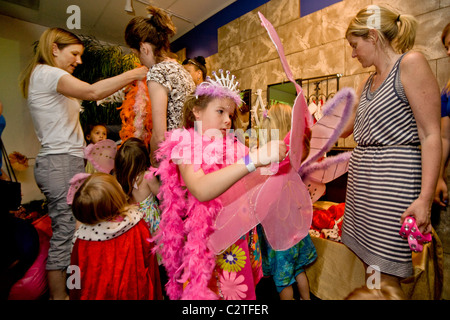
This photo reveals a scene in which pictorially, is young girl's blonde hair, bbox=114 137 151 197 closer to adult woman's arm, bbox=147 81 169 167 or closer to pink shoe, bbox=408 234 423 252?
adult woman's arm, bbox=147 81 169 167

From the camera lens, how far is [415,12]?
5.26 feet

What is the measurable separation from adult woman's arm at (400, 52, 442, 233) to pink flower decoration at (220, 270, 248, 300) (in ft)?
2.06

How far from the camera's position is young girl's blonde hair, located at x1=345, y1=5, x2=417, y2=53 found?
814mm

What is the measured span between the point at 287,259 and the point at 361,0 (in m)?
2.14

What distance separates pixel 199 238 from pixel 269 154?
15.7 inches

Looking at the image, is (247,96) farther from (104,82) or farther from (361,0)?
(104,82)

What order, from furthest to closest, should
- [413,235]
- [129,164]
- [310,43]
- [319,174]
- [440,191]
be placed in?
[310,43] → [129,164] → [440,191] → [319,174] → [413,235]

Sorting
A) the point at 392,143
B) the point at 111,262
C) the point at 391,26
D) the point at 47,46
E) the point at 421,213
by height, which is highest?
the point at 47,46

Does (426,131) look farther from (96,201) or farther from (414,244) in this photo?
(96,201)

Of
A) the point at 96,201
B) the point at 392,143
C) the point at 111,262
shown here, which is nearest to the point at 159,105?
the point at 96,201

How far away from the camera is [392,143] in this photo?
2.59ft

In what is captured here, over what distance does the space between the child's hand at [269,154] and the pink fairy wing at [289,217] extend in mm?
139

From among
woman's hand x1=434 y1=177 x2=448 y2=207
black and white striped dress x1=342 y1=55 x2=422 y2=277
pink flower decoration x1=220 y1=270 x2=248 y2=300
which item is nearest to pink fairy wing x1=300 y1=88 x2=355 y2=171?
black and white striped dress x1=342 y1=55 x2=422 y2=277

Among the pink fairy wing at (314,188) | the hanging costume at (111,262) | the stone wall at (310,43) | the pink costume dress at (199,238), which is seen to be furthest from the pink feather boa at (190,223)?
the stone wall at (310,43)
